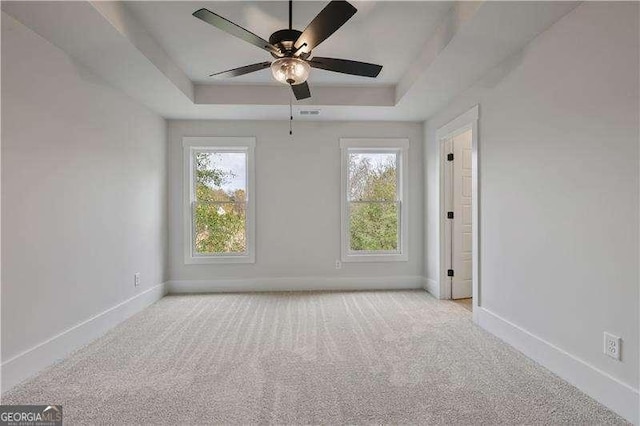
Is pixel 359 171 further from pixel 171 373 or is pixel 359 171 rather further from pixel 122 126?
pixel 171 373

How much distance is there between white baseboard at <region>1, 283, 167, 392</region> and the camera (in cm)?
216

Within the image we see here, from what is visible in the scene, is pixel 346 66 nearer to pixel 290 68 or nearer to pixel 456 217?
pixel 290 68

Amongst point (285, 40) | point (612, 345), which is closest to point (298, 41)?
point (285, 40)

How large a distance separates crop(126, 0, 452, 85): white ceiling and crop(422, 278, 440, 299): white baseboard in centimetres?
272

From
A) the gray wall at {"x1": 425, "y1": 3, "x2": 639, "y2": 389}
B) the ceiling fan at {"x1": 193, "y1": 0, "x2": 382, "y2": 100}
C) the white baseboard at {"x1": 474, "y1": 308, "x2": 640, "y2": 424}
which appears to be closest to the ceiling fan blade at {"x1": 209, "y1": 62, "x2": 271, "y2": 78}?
the ceiling fan at {"x1": 193, "y1": 0, "x2": 382, "y2": 100}

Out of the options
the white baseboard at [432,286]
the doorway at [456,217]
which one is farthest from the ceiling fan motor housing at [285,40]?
the white baseboard at [432,286]

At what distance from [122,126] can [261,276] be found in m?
2.54

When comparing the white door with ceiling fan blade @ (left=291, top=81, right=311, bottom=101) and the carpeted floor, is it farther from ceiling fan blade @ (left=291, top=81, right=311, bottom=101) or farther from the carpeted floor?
ceiling fan blade @ (left=291, top=81, right=311, bottom=101)

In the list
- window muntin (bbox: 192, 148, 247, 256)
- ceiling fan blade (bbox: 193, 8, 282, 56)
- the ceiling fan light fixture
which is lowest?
window muntin (bbox: 192, 148, 247, 256)

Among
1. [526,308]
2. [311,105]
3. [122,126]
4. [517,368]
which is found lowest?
[517,368]

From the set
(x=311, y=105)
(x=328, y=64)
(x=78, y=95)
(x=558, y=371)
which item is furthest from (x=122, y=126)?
(x=558, y=371)

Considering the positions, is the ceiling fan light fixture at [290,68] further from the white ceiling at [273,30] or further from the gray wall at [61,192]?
the gray wall at [61,192]

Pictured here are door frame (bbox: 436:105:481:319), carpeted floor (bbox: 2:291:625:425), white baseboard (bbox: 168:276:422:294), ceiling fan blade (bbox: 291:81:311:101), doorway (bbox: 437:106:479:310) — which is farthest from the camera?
white baseboard (bbox: 168:276:422:294)

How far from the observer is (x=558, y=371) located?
7.54 ft
